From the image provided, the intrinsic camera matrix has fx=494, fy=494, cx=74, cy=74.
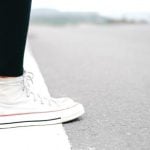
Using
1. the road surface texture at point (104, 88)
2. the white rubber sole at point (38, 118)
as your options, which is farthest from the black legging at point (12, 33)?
the road surface texture at point (104, 88)

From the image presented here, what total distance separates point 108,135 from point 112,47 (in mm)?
3502

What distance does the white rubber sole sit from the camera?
1.92 m

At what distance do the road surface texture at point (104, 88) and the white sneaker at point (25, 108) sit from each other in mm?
57

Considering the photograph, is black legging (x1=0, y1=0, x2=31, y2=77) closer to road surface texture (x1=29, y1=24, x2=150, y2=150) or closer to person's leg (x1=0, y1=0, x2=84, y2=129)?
person's leg (x1=0, y1=0, x2=84, y2=129)

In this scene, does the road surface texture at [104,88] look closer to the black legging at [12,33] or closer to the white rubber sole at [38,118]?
the white rubber sole at [38,118]

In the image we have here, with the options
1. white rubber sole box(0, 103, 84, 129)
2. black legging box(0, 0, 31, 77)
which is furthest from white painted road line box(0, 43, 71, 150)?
black legging box(0, 0, 31, 77)

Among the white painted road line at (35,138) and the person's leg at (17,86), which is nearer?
the white painted road line at (35,138)

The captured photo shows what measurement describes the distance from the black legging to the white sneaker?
0.06 m

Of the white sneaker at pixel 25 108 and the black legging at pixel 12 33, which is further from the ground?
the black legging at pixel 12 33

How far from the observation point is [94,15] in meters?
11.3

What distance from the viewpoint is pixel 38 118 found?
1948 mm

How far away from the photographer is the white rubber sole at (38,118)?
1.92 meters

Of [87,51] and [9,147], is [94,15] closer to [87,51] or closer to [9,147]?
[87,51]

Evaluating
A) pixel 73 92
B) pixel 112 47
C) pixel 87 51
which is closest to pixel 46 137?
pixel 73 92
